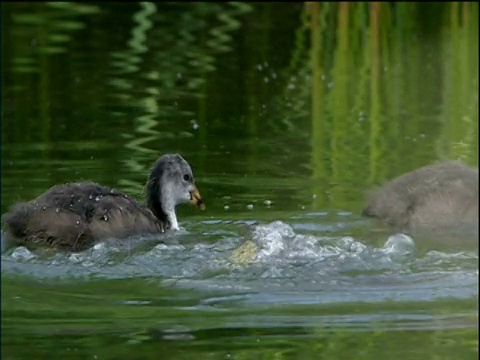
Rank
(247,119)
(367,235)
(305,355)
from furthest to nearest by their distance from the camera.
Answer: (247,119) < (367,235) < (305,355)

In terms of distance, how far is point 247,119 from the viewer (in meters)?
12.6

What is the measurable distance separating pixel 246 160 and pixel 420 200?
78.0 inches

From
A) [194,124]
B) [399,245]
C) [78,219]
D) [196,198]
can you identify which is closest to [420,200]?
[399,245]

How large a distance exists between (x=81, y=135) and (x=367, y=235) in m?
3.66

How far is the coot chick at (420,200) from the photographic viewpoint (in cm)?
880

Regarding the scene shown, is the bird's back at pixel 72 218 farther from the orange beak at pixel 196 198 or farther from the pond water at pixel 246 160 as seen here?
the orange beak at pixel 196 198

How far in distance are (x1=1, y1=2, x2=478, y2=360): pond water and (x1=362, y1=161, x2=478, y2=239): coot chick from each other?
0.20 meters

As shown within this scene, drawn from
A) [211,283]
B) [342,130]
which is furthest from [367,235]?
[342,130]

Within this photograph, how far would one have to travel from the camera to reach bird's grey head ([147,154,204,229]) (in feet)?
30.2

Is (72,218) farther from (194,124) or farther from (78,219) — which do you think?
(194,124)

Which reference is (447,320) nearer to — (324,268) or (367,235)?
(324,268)

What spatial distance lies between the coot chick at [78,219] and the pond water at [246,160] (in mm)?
163

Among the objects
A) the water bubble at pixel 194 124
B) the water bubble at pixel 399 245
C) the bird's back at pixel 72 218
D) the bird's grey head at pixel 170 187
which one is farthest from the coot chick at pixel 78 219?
the water bubble at pixel 194 124

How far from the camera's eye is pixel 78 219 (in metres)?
8.48
